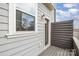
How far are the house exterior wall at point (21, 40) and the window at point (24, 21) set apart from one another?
0.13 metres

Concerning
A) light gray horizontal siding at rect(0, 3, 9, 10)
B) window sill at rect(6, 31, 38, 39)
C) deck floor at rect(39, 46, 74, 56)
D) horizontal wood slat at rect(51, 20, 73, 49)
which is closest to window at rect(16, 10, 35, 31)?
window sill at rect(6, 31, 38, 39)

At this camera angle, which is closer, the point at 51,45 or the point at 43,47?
the point at 51,45

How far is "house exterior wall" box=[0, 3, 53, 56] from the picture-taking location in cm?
154

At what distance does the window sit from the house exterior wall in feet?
0.42

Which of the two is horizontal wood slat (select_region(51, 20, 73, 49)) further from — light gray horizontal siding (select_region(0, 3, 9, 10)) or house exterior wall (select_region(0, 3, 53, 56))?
light gray horizontal siding (select_region(0, 3, 9, 10))

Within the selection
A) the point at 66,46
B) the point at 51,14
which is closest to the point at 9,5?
the point at 51,14

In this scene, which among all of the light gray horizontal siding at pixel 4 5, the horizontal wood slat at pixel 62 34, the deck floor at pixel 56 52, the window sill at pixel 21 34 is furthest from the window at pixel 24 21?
the deck floor at pixel 56 52

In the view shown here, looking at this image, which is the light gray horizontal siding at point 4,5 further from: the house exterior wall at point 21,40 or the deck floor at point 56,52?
the deck floor at point 56,52

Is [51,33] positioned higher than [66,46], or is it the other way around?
[51,33]

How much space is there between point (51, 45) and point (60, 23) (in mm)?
514

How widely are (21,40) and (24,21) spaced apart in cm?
37

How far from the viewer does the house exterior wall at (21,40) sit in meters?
1.54

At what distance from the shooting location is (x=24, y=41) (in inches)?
80.7

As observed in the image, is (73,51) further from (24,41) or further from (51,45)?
(24,41)
